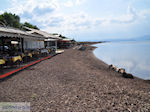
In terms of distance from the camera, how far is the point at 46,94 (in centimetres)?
396

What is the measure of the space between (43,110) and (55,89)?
136cm

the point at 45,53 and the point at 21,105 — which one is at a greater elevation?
the point at 45,53

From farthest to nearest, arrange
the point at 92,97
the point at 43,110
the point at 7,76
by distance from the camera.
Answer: the point at 7,76 < the point at 92,97 < the point at 43,110

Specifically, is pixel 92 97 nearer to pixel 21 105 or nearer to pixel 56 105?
pixel 56 105

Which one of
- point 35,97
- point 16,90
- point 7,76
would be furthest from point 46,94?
point 7,76

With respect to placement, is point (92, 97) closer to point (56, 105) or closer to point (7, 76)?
point (56, 105)

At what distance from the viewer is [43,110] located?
3.07 m

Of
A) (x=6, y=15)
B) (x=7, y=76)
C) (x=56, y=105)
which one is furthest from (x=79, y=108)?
(x=6, y=15)

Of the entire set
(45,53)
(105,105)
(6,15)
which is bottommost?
(105,105)

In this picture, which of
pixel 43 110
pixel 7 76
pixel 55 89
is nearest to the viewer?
pixel 43 110

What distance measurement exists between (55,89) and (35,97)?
90 centimetres

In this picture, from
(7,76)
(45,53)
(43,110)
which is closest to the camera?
(43,110)

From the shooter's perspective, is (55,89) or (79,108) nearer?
(79,108)

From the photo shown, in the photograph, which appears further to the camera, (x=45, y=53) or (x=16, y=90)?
(x=45, y=53)
